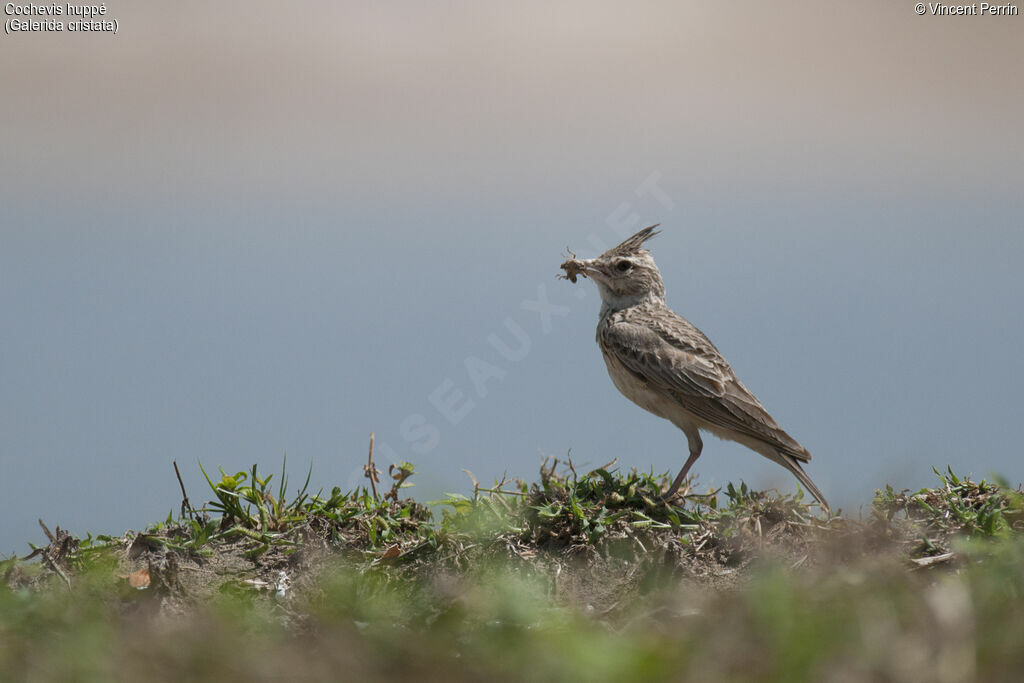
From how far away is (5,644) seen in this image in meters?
3.97

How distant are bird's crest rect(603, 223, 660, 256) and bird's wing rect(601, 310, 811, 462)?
31.0 inches

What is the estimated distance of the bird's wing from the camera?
27.8 ft

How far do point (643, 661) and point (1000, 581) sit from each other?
2.24 meters

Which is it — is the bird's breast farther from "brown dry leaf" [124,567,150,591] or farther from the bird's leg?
"brown dry leaf" [124,567,150,591]

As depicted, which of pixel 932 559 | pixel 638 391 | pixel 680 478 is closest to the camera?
pixel 932 559

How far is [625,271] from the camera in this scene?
10031mm

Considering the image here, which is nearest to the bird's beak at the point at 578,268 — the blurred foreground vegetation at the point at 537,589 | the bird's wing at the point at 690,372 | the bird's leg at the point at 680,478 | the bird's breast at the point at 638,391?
the bird's wing at the point at 690,372

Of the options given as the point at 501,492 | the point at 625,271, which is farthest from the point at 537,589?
the point at 625,271

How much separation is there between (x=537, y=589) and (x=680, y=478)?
2085 mm

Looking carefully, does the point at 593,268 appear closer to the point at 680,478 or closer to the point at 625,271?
the point at 625,271

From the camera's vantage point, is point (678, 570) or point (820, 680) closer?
point (820, 680)

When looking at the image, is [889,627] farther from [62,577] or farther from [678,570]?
[62,577]

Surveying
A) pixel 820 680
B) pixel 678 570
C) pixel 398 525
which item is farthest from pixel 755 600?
pixel 398 525

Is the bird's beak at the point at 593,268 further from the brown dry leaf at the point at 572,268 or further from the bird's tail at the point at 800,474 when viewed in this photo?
the bird's tail at the point at 800,474
